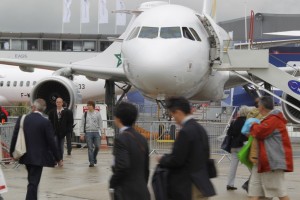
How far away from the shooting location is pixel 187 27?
16828 millimetres

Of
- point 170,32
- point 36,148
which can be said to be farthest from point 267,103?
point 170,32

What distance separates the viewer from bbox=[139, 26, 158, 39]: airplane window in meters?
16.5

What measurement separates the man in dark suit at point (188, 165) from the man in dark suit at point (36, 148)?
3105 mm

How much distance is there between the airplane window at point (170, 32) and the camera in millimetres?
16408

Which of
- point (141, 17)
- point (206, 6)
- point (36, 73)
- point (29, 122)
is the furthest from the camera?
point (36, 73)

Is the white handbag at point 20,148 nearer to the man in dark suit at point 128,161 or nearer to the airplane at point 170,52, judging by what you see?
the man in dark suit at point 128,161

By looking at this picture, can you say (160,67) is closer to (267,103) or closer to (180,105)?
(267,103)

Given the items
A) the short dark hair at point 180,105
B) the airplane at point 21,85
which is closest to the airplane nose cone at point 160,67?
the short dark hair at point 180,105

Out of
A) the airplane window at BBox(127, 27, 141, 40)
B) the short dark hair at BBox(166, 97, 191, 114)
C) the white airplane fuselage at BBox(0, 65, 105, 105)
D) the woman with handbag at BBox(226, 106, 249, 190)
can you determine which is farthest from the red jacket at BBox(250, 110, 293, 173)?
A: the white airplane fuselage at BBox(0, 65, 105, 105)

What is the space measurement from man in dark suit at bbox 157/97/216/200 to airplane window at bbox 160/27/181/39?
10.0 metres

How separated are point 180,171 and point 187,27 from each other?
422 inches

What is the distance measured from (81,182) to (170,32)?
18.3ft

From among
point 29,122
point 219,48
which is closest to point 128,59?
point 219,48

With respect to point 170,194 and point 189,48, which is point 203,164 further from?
point 189,48
